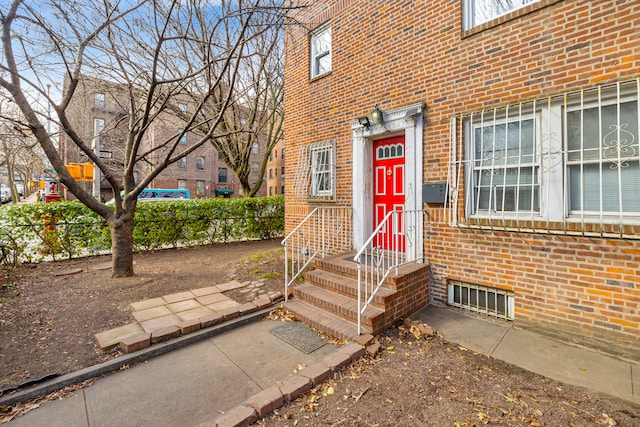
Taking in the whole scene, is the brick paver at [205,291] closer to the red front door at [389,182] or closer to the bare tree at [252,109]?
the red front door at [389,182]

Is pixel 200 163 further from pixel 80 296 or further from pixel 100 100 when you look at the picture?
pixel 80 296

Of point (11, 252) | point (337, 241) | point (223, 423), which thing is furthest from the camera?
point (11, 252)

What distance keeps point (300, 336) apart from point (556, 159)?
152 inches

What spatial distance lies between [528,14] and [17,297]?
28.3ft

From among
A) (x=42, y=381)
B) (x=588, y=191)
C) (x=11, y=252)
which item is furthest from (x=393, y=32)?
(x=11, y=252)

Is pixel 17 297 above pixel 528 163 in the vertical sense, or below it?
below

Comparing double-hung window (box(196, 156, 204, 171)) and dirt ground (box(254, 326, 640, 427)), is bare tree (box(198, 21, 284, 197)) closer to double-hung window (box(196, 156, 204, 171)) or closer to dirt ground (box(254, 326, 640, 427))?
dirt ground (box(254, 326, 640, 427))

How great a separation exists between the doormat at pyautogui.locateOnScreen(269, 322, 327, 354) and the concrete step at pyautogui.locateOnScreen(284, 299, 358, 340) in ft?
0.38

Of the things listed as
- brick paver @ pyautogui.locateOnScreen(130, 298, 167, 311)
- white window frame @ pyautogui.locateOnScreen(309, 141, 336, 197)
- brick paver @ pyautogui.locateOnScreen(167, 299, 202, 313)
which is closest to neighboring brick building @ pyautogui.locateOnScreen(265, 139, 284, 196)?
white window frame @ pyautogui.locateOnScreen(309, 141, 336, 197)

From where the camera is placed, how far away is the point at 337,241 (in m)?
6.00

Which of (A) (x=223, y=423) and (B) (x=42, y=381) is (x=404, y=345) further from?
(B) (x=42, y=381)

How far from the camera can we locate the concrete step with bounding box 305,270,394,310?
368 centimetres

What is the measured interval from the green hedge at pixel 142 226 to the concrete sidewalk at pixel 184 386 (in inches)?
238

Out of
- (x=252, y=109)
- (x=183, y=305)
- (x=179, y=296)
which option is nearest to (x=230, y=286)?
(x=179, y=296)
